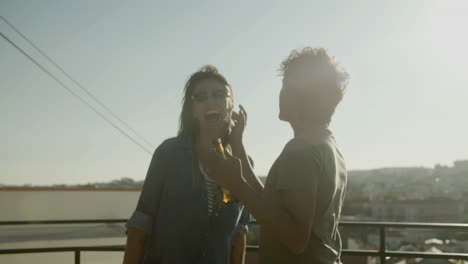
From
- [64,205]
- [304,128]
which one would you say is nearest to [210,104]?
[304,128]

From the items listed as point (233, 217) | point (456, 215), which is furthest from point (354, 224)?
point (456, 215)

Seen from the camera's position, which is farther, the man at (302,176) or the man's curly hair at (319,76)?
the man's curly hair at (319,76)

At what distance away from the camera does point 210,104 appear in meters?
2.24

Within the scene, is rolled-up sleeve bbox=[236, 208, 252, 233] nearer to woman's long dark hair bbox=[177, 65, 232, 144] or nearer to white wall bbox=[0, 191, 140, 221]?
woman's long dark hair bbox=[177, 65, 232, 144]

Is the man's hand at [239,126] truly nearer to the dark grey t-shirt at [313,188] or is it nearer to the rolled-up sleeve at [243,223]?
the dark grey t-shirt at [313,188]

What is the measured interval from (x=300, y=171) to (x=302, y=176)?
2 cm

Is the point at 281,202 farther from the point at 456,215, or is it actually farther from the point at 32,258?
the point at 456,215

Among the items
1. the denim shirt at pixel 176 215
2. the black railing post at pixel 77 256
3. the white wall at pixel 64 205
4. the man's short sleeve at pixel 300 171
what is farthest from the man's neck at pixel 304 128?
the white wall at pixel 64 205

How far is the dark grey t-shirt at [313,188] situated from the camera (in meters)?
1.30

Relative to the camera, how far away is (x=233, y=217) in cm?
215

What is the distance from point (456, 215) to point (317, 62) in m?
58.1

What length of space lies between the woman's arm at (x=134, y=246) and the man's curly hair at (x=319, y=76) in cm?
97

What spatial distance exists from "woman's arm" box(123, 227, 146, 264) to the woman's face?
608 millimetres

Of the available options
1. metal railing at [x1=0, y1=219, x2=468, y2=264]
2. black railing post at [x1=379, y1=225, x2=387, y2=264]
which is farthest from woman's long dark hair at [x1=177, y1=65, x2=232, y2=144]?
black railing post at [x1=379, y1=225, x2=387, y2=264]
